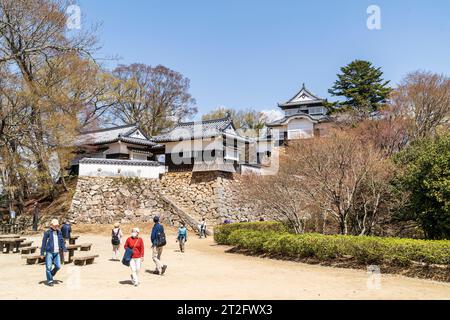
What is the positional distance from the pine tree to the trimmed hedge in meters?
20.4

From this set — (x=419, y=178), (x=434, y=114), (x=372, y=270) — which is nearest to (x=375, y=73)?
(x=434, y=114)

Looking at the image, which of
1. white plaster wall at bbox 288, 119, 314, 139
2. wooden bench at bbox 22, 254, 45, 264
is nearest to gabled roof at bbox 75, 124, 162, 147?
white plaster wall at bbox 288, 119, 314, 139

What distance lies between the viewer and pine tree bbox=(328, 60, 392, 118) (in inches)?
1310

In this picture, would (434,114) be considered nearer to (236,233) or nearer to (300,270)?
(236,233)

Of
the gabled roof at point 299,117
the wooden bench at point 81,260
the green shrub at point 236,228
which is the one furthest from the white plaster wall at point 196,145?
the wooden bench at point 81,260

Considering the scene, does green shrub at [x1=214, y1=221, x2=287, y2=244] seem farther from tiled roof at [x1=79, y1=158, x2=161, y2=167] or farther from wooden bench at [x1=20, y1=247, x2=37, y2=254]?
tiled roof at [x1=79, y1=158, x2=161, y2=167]

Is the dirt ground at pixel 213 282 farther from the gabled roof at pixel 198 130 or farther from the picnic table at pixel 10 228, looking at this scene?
the gabled roof at pixel 198 130

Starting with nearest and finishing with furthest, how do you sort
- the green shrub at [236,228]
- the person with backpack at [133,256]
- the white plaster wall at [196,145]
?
the person with backpack at [133,256] < the green shrub at [236,228] < the white plaster wall at [196,145]

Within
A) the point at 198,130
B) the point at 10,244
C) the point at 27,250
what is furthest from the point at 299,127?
the point at 27,250

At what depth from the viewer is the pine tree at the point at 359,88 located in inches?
1310

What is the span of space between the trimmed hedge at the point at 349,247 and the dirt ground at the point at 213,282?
744mm

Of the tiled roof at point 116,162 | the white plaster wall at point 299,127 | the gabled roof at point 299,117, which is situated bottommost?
the tiled roof at point 116,162

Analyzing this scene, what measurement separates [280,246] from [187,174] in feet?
49.3

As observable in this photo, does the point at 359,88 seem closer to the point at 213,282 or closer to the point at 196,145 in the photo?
the point at 196,145
